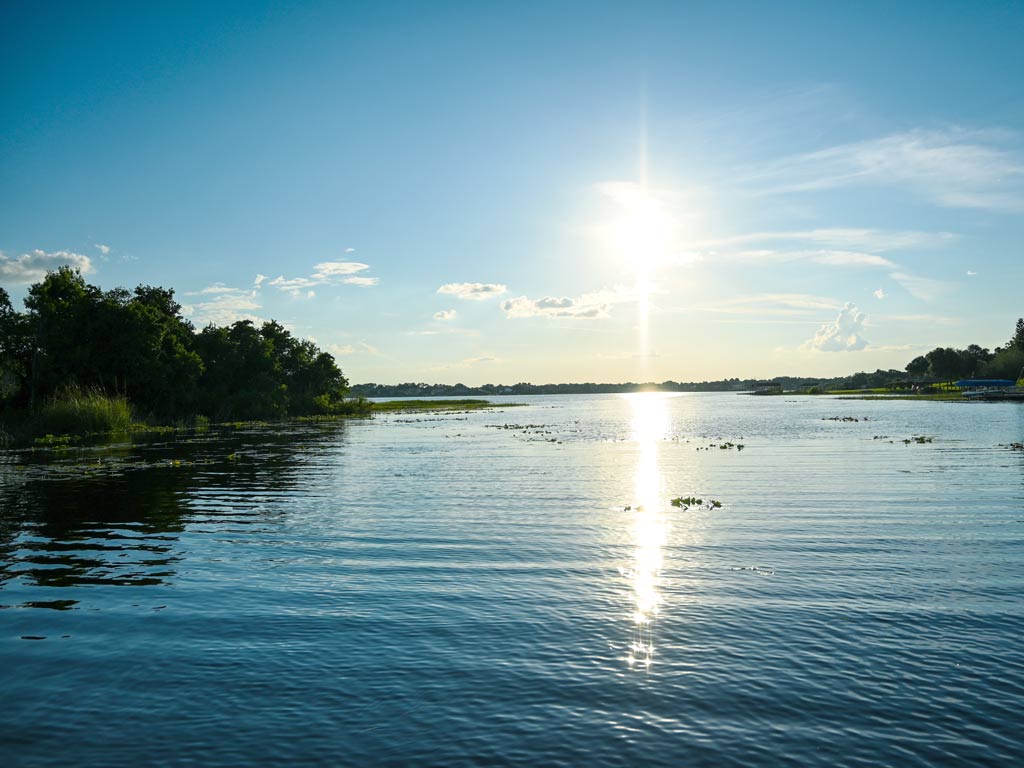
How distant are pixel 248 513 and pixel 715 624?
20.8 metres

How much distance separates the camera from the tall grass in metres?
67.3

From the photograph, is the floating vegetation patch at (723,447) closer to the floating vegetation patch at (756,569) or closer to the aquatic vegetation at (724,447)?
the aquatic vegetation at (724,447)

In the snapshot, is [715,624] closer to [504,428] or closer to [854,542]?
[854,542]

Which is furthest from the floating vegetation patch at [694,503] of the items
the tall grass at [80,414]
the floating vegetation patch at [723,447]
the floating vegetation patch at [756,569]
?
the tall grass at [80,414]

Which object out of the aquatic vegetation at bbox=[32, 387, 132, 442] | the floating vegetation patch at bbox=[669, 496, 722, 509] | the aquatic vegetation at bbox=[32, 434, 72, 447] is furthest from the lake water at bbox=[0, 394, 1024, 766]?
the aquatic vegetation at bbox=[32, 387, 132, 442]

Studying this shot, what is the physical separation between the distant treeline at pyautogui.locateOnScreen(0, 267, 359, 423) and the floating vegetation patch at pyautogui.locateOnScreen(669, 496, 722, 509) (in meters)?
65.5

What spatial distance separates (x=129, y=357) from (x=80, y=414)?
11.6 m

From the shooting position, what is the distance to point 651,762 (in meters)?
8.84

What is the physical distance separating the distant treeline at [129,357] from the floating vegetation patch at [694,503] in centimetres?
6553

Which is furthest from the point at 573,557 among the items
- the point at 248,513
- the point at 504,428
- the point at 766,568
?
the point at 504,428

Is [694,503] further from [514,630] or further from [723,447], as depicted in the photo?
[723,447]

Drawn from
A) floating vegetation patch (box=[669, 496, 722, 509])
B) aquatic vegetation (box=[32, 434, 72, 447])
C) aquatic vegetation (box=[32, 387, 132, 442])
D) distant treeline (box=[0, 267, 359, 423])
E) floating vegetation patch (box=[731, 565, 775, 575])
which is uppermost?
distant treeline (box=[0, 267, 359, 423])

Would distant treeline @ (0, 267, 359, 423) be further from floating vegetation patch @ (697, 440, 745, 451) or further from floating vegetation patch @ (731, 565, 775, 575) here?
floating vegetation patch @ (731, 565, 775, 575)

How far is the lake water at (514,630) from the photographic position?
954cm
